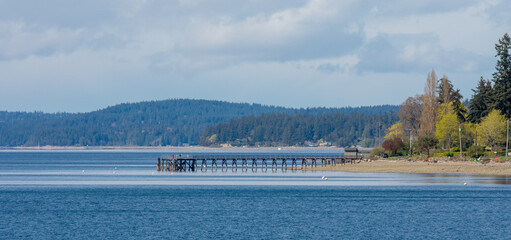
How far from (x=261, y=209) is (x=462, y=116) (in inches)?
3176

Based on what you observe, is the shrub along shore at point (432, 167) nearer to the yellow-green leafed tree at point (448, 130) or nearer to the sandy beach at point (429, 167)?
the sandy beach at point (429, 167)

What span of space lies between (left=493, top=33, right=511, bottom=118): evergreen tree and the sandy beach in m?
18.9

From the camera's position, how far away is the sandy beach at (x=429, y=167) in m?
103

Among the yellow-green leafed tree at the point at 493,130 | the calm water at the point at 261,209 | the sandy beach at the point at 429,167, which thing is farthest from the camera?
the yellow-green leafed tree at the point at 493,130

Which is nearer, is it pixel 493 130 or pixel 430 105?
pixel 493 130

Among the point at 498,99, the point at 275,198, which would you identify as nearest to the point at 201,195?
the point at 275,198

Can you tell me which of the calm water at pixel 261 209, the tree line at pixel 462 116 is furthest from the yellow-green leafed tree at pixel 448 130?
the calm water at pixel 261 209

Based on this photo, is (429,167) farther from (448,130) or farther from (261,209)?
(261,209)

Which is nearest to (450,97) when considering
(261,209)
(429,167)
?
(429,167)

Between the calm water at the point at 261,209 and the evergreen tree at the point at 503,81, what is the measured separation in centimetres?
3147

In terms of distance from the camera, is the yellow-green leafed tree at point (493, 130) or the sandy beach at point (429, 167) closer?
the sandy beach at point (429, 167)

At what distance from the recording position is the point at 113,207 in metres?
65.0

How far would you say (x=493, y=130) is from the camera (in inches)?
4589

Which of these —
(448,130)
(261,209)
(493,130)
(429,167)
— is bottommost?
(261,209)
